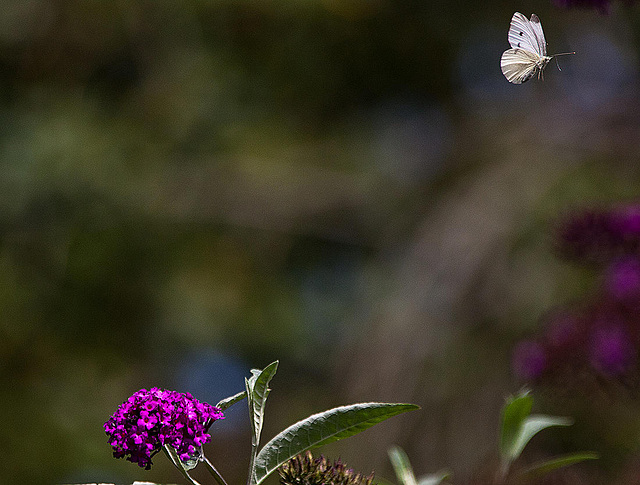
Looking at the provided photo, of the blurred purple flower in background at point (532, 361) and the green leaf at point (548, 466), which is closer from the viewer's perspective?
the green leaf at point (548, 466)

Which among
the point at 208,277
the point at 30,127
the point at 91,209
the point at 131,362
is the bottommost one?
the point at 131,362

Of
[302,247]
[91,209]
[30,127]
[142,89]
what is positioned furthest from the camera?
[302,247]

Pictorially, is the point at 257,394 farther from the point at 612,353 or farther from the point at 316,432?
the point at 612,353

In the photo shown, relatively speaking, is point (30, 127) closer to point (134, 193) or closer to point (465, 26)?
point (134, 193)

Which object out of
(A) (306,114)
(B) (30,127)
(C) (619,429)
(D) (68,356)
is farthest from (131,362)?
(C) (619,429)

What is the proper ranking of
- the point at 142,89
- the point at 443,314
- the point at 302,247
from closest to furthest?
the point at 443,314 → the point at 142,89 → the point at 302,247

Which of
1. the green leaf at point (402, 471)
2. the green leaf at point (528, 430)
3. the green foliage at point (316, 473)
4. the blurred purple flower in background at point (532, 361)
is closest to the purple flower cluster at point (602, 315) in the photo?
the blurred purple flower in background at point (532, 361)

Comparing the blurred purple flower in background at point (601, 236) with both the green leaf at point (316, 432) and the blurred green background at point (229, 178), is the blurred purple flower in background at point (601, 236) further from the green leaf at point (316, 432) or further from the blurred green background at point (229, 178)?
the blurred green background at point (229, 178)
